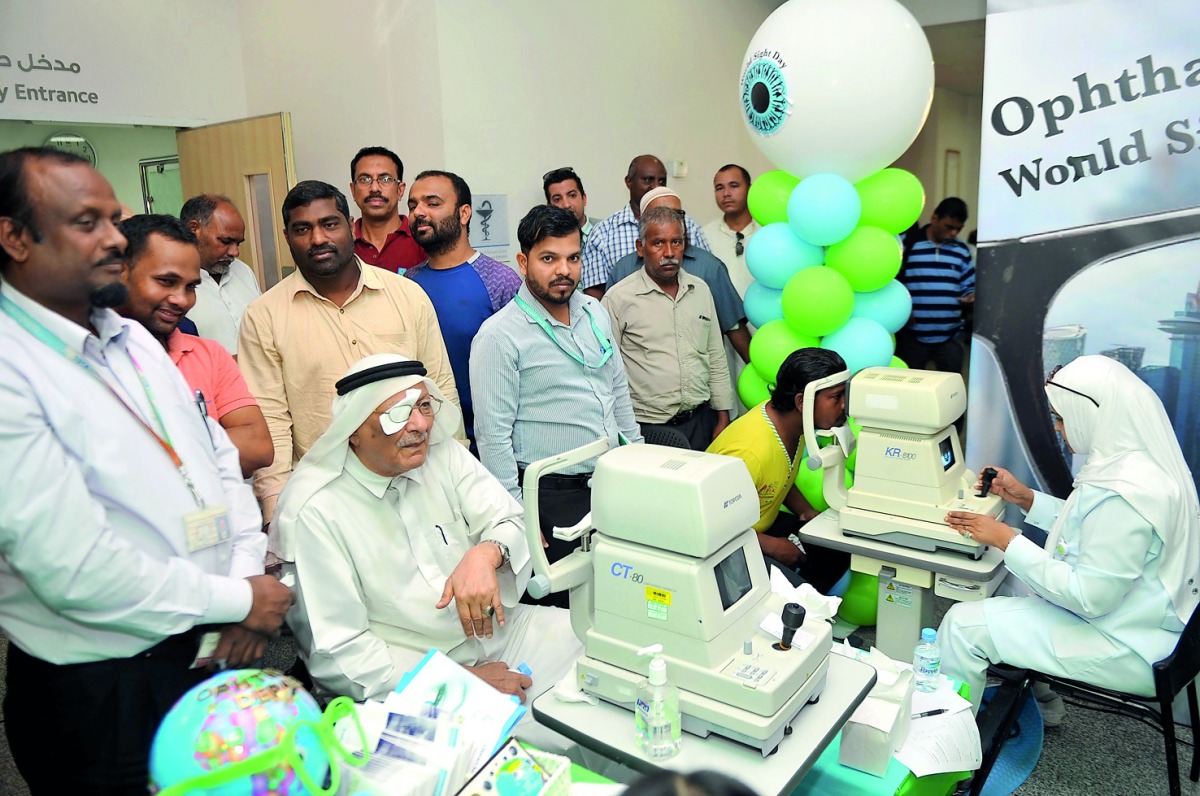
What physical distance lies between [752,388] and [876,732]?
6.92 feet

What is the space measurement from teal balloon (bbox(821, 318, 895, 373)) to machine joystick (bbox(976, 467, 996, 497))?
0.75 m

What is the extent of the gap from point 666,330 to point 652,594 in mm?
1947

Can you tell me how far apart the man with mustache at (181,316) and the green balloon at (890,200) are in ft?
7.87

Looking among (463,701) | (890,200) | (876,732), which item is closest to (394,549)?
(463,701)

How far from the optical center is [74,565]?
123cm

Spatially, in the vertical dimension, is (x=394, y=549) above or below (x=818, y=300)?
below

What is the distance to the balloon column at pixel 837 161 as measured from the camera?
3.04 meters

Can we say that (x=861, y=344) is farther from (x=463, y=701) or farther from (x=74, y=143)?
(x=74, y=143)

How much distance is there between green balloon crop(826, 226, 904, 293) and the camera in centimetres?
314

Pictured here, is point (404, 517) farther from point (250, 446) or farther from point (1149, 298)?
point (1149, 298)

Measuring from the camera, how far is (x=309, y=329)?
7.84 ft

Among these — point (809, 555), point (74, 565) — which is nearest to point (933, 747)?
point (809, 555)

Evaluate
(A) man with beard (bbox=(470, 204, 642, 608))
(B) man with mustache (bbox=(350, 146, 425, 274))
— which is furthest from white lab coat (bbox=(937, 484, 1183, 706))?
(B) man with mustache (bbox=(350, 146, 425, 274))

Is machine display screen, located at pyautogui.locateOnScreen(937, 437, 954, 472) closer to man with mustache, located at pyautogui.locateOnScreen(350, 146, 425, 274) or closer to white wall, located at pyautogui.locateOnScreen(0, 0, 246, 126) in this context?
man with mustache, located at pyautogui.locateOnScreen(350, 146, 425, 274)
